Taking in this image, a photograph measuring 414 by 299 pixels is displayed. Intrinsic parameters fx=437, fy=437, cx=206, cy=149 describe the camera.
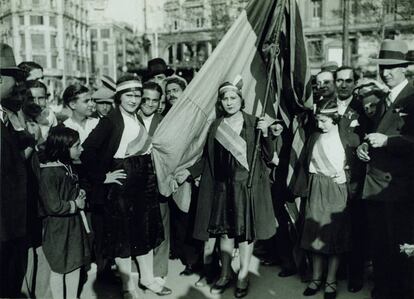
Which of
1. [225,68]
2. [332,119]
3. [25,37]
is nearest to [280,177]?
[332,119]

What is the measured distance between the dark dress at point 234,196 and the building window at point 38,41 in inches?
2442

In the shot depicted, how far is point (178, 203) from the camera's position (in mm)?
4672

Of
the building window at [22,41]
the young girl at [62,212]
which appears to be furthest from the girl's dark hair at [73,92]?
the building window at [22,41]

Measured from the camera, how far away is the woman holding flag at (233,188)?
422cm

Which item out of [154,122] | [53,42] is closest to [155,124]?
[154,122]

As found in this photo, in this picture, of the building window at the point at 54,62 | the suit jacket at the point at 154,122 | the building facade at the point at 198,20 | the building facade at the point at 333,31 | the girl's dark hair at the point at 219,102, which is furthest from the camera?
the building window at the point at 54,62

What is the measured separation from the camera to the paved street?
4.35m

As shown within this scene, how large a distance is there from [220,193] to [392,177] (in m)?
1.57

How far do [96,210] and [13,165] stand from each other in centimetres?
127

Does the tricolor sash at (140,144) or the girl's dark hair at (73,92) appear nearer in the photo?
the tricolor sash at (140,144)

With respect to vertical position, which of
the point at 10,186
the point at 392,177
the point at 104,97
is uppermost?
the point at 104,97

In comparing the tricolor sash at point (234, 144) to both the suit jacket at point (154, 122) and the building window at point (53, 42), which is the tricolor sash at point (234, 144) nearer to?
the suit jacket at point (154, 122)

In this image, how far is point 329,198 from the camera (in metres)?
4.19

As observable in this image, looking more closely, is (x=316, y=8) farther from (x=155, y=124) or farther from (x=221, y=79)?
(x=155, y=124)
